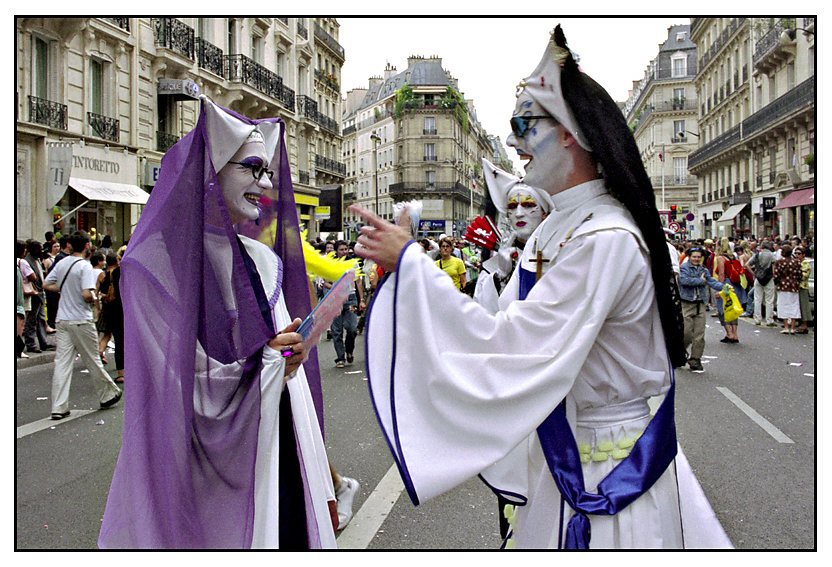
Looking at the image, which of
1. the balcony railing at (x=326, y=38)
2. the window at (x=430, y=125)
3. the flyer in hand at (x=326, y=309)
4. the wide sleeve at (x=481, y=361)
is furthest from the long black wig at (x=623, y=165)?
the window at (x=430, y=125)

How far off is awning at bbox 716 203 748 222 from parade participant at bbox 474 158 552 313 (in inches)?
1334

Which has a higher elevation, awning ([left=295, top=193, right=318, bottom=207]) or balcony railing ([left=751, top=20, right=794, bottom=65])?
balcony railing ([left=751, top=20, right=794, bottom=65])

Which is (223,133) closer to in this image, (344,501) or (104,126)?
(344,501)

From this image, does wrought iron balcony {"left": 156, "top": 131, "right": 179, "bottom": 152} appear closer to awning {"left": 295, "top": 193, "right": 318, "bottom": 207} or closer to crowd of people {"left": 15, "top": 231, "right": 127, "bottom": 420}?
crowd of people {"left": 15, "top": 231, "right": 127, "bottom": 420}

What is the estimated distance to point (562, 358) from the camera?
181 cm

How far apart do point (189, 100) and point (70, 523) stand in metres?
19.3

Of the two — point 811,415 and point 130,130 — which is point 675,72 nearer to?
point 130,130

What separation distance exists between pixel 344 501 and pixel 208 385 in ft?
5.56

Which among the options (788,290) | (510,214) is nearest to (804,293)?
(788,290)

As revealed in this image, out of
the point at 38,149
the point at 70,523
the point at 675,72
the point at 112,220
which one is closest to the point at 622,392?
the point at 70,523

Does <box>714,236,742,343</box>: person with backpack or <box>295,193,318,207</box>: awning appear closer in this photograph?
<box>714,236,742,343</box>: person with backpack

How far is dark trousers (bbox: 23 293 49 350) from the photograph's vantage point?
11.1 metres

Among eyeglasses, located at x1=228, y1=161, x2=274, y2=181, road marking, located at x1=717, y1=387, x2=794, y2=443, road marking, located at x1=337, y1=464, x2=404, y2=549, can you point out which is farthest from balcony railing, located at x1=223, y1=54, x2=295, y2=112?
eyeglasses, located at x1=228, y1=161, x2=274, y2=181

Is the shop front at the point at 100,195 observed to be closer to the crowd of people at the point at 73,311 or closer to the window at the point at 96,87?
the window at the point at 96,87
